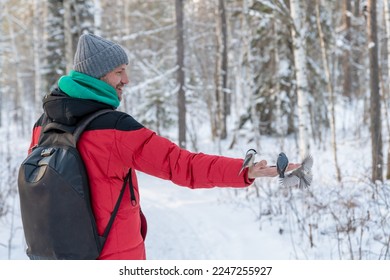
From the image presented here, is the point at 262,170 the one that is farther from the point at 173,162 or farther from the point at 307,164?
the point at 173,162

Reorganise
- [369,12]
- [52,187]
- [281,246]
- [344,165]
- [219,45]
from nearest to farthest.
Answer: [52,187] < [281,246] < [369,12] < [344,165] < [219,45]

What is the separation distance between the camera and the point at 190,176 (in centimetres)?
198

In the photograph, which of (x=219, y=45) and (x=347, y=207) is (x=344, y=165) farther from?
(x=219, y=45)

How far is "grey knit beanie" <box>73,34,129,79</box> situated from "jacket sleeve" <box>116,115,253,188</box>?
0.46 meters

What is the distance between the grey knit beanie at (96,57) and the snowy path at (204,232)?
3664 millimetres

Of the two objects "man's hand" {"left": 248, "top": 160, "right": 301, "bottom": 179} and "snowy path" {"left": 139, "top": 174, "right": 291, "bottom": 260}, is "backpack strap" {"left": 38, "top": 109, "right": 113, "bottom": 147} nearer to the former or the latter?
"man's hand" {"left": 248, "top": 160, "right": 301, "bottom": 179}

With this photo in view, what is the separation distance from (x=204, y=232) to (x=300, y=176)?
457 centimetres

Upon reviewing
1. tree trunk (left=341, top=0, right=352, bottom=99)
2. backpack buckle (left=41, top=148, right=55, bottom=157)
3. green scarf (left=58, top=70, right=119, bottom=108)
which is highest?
tree trunk (left=341, top=0, right=352, bottom=99)

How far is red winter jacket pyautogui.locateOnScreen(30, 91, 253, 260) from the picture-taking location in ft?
6.40

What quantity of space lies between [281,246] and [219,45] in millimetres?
13645

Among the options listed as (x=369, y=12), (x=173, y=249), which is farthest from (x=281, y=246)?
(x=369, y=12)

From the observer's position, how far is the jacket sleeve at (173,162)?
195 centimetres

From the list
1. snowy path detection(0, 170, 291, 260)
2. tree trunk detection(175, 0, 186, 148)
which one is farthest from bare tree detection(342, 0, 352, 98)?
snowy path detection(0, 170, 291, 260)

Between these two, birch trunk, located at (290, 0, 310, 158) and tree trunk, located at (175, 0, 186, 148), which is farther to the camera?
tree trunk, located at (175, 0, 186, 148)
